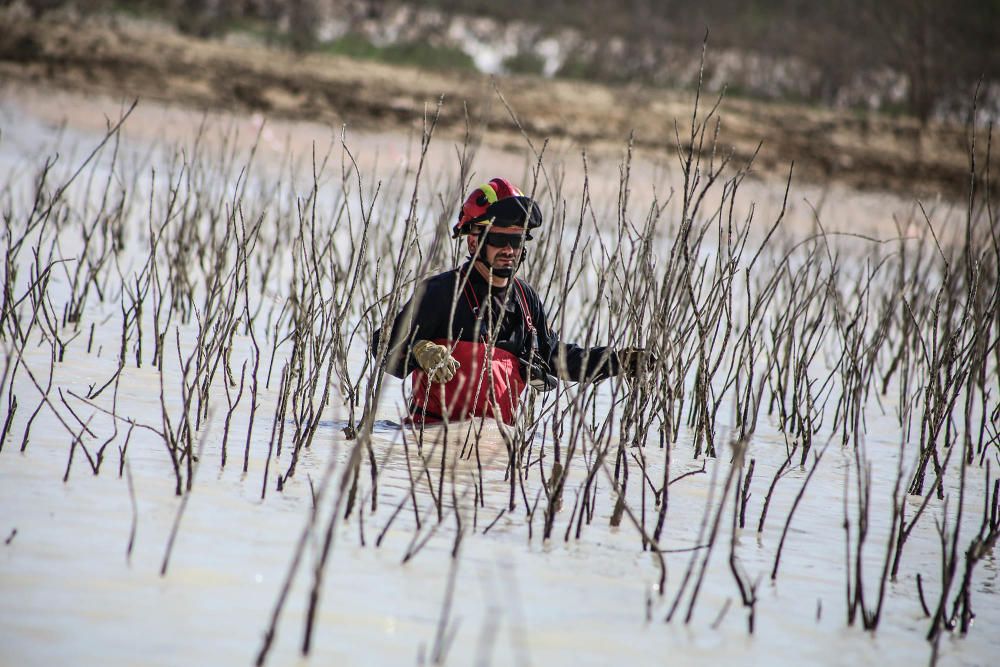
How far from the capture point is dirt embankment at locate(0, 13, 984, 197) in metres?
11.7

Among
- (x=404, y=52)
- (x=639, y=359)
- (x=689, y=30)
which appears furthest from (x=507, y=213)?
(x=689, y=30)

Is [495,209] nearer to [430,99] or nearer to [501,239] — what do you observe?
[501,239]

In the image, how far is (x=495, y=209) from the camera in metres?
2.92

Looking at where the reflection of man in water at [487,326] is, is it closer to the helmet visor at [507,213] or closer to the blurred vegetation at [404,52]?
the helmet visor at [507,213]

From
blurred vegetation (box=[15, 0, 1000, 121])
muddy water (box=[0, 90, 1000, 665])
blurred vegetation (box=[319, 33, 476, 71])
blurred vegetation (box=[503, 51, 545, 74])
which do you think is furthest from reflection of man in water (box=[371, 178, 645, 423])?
blurred vegetation (box=[503, 51, 545, 74])

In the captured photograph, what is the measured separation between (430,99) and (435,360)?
10.7 meters

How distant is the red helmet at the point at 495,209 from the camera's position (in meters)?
2.92

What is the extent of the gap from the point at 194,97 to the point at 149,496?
9822 millimetres

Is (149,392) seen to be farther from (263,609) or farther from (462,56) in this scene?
(462,56)

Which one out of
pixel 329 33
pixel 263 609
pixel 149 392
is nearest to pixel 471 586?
pixel 263 609

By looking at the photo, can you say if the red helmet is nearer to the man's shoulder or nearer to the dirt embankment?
the man's shoulder

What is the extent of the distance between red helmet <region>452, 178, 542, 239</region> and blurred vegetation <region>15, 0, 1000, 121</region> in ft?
34.4

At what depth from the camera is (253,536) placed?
2139 mm

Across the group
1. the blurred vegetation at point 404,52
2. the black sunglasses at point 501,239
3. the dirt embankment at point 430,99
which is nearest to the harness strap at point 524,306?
the black sunglasses at point 501,239
